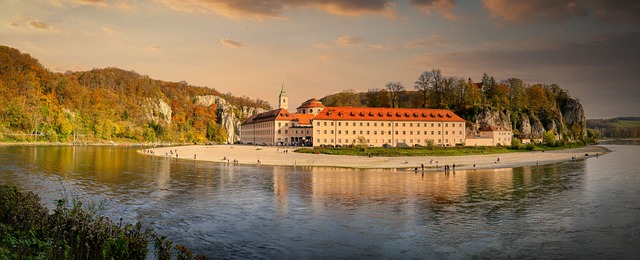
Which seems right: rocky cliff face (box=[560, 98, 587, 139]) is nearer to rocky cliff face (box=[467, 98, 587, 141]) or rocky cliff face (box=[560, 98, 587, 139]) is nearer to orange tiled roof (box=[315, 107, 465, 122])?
rocky cliff face (box=[467, 98, 587, 141])

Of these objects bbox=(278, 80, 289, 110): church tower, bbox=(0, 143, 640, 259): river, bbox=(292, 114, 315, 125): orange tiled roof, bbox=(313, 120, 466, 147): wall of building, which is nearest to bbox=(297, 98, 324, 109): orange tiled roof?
bbox=(292, 114, 315, 125): orange tiled roof

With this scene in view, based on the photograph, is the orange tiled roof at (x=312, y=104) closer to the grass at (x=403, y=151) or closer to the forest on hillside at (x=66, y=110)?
the grass at (x=403, y=151)

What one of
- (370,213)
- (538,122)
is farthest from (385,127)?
(538,122)

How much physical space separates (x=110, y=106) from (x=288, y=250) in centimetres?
18002

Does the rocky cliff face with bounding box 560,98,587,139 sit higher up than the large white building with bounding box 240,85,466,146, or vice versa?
the rocky cliff face with bounding box 560,98,587,139

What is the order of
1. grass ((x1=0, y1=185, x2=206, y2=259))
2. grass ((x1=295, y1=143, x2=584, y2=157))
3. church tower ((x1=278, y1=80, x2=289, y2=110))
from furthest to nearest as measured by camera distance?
church tower ((x1=278, y1=80, x2=289, y2=110)), grass ((x1=295, y1=143, x2=584, y2=157)), grass ((x1=0, y1=185, x2=206, y2=259))

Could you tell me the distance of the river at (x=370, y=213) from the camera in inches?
758

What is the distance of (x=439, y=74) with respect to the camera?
125500 mm

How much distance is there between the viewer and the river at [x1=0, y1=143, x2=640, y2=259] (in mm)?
19266

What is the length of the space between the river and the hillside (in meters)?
77.5

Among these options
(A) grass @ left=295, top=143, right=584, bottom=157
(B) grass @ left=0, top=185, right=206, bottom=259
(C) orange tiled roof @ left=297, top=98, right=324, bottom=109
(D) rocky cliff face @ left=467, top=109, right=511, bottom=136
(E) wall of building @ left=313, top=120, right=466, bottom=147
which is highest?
(C) orange tiled roof @ left=297, top=98, right=324, bottom=109

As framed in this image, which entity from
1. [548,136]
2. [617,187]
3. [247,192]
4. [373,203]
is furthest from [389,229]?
[548,136]

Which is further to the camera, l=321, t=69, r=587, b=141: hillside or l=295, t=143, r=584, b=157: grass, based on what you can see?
l=321, t=69, r=587, b=141: hillside

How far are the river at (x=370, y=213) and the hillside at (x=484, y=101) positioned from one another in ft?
254
